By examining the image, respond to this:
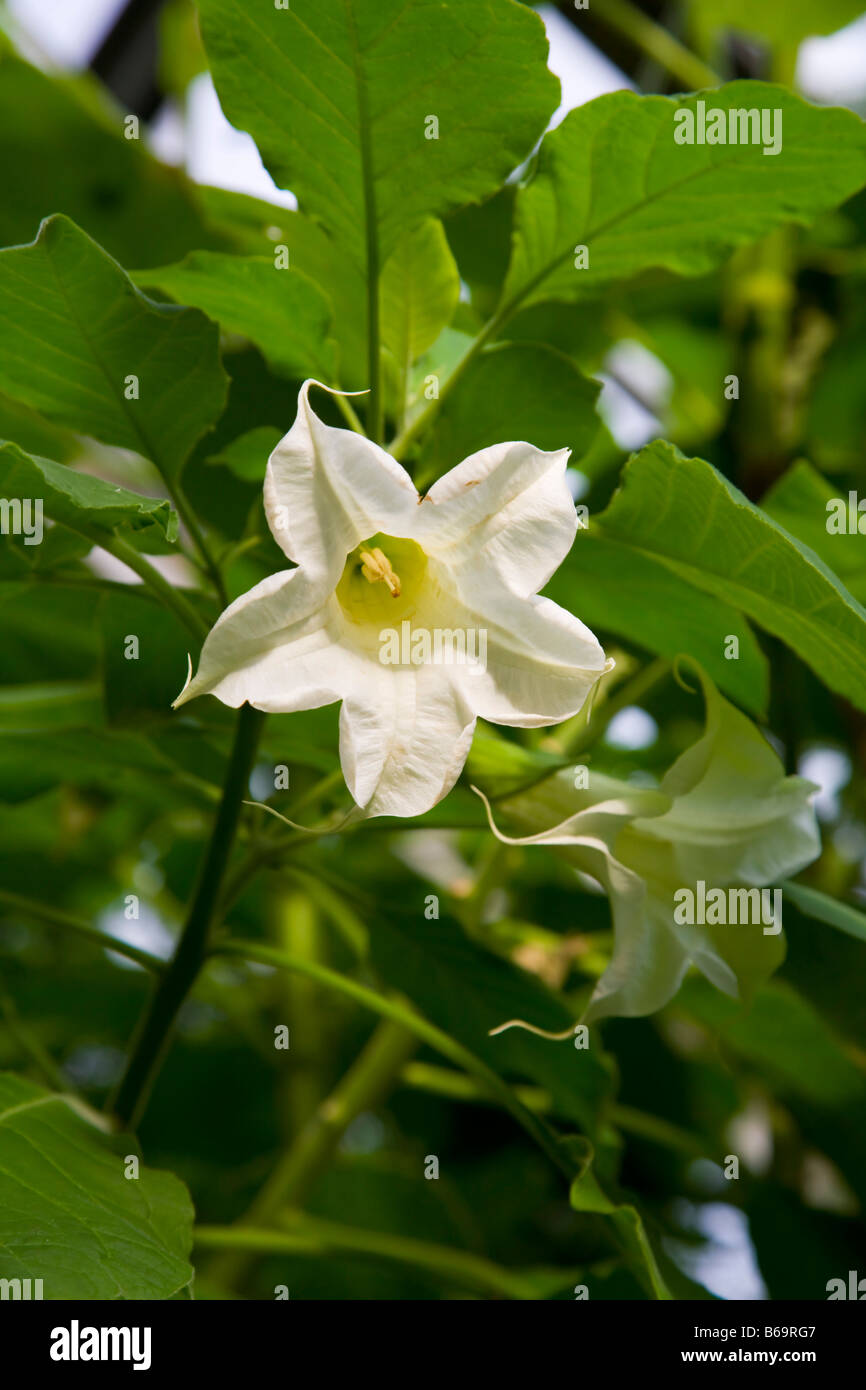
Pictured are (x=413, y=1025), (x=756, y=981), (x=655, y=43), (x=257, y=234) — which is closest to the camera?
(x=756, y=981)

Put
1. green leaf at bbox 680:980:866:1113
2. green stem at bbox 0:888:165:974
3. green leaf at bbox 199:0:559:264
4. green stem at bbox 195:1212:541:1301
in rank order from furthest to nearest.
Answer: green leaf at bbox 680:980:866:1113, green stem at bbox 195:1212:541:1301, green stem at bbox 0:888:165:974, green leaf at bbox 199:0:559:264

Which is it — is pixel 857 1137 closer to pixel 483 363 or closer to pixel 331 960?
pixel 331 960

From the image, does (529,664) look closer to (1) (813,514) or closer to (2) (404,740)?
(2) (404,740)

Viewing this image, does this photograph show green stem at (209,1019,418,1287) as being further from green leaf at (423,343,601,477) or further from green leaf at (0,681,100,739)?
green leaf at (423,343,601,477)

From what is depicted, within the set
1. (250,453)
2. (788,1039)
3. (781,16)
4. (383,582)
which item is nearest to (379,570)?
(383,582)

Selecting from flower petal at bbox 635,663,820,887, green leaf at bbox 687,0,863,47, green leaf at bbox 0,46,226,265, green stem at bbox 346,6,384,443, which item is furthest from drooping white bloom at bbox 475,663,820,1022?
green leaf at bbox 687,0,863,47

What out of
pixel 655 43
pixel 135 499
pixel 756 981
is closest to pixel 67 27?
pixel 655 43
